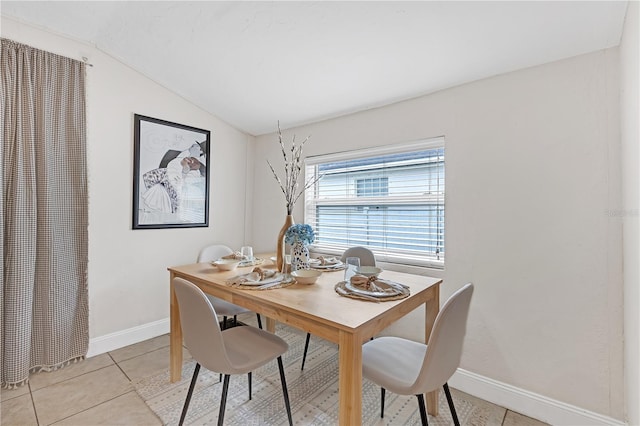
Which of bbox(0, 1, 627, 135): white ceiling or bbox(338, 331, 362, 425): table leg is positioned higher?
bbox(0, 1, 627, 135): white ceiling

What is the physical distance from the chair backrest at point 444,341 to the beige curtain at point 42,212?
2541 mm

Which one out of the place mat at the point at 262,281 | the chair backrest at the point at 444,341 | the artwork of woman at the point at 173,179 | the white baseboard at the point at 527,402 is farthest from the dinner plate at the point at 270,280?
the artwork of woman at the point at 173,179

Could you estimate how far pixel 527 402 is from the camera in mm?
1707

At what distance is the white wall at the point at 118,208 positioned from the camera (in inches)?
92.1

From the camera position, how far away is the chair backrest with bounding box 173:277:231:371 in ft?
Result: 4.00

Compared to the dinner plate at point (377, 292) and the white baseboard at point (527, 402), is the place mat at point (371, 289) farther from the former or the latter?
the white baseboard at point (527, 402)

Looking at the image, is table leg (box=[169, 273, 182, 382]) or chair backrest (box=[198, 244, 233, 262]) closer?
table leg (box=[169, 273, 182, 382])

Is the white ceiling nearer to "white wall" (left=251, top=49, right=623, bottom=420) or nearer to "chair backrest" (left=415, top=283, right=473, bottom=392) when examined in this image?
"white wall" (left=251, top=49, right=623, bottom=420)

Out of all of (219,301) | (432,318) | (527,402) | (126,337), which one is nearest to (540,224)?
(432,318)

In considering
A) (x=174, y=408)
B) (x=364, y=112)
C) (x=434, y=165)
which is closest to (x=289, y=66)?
(x=364, y=112)

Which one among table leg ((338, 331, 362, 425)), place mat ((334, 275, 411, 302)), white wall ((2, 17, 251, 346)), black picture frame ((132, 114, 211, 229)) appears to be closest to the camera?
table leg ((338, 331, 362, 425))

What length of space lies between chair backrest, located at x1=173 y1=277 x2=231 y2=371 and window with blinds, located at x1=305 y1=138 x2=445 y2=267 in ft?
5.03

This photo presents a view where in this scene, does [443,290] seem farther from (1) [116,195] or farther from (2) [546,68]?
Result: (1) [116,195]

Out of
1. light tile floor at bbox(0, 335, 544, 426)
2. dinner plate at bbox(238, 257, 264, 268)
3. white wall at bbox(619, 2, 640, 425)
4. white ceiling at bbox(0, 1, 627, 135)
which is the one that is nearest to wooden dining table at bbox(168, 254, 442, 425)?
dinner plate at bbox(238, 257, 264, 268)
